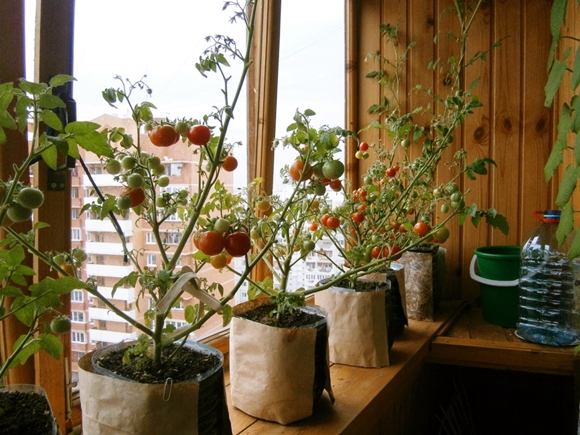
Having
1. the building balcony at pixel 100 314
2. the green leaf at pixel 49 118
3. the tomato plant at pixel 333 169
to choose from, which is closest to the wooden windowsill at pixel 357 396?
the building balcony at pixel 100 314

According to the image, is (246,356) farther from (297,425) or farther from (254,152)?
(254,152)

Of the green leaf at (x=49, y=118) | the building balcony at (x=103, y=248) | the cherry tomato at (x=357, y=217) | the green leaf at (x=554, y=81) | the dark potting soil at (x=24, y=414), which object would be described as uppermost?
the green leaf at (x=554, y=81)

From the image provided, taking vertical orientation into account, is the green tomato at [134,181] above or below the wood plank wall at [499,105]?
below

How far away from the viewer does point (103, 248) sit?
880mm

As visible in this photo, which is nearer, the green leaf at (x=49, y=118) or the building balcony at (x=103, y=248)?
the green leaf at (x=49, y=118)

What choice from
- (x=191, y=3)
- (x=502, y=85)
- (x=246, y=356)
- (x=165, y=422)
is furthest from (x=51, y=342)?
(x=502, y=85)

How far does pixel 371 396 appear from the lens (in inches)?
40.1

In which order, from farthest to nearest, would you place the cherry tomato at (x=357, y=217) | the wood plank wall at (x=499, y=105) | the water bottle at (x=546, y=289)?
the wood plank wall at (x=499, y=105)
the water bottle at (x=546, y=289)
the cherry tomato at (x=357, y=217)

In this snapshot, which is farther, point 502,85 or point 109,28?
point 502,85

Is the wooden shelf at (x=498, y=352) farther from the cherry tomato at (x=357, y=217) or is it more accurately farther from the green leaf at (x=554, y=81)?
the green leaf at (x=554, y=81)

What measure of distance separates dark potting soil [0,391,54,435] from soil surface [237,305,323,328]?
41 centimetres

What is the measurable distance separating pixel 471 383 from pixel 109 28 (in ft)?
6.11

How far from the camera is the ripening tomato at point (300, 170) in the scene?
697 mm

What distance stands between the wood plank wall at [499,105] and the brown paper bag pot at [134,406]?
57.8 inches
